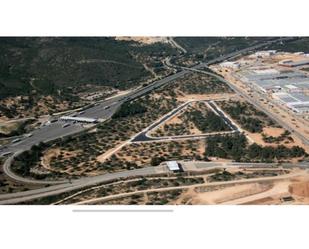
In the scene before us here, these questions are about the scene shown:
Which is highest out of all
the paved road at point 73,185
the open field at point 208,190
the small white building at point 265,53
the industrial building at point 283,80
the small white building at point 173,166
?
the small white building at point 265,53

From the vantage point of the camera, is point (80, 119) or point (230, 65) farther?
point (230, 65)

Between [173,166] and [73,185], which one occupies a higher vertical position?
[173,166]

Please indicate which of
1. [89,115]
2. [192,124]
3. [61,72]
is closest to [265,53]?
[192,124]

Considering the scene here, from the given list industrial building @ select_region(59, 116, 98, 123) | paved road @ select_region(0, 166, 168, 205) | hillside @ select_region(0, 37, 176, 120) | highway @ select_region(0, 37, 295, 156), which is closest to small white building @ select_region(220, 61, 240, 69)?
highway @ select_region(0, 37, 295, 156)

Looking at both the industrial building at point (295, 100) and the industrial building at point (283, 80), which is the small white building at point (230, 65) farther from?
the industrial building at point (295, 100)

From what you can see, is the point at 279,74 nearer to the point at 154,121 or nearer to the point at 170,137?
the point at 154,121

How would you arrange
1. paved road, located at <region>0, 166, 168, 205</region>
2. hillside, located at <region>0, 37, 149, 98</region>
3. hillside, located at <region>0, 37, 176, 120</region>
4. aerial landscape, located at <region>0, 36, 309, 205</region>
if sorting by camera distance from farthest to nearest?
hillside, located at <region>0, 37, 149, 98</region>, hillside, located at <region>0, 37, 176, 120</region>, aerial landscape, located at <region>0, 36, 309, 205</region>, paved road, located at <region>0, 166, 168, 205</region>

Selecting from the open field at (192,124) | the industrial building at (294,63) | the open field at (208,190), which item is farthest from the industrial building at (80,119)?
the industrial building at (294,63)

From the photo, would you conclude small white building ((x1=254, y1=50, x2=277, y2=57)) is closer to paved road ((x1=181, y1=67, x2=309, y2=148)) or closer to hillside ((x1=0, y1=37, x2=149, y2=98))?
paved road ((x1=181, y1=67, x2=309, y2=148))

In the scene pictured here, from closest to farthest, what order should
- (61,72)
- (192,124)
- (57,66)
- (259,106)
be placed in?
1. (192,124)
2. (259,106)
3. (61,72)
4. (57,66)
